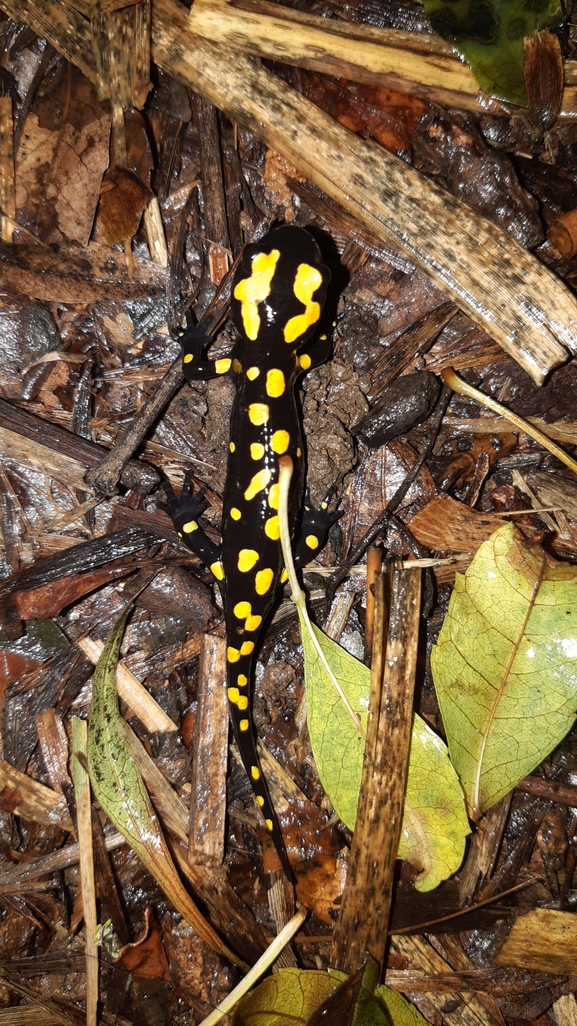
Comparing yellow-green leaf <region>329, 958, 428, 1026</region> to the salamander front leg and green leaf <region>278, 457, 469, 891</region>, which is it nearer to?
green leaf <region>278, 457, 469, 891</region>

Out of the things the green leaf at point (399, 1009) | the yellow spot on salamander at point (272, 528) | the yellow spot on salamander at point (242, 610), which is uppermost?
the yellow spot on salamander at point (272, 528)

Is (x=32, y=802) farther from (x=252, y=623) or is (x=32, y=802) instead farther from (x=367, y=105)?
(x=367, y=105)

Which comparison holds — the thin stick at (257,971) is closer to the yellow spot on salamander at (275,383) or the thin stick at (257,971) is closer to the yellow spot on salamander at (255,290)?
the yellow spot on salamander at (275,383)

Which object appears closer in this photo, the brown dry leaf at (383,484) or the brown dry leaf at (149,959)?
the brown dry leaf at (149,959)

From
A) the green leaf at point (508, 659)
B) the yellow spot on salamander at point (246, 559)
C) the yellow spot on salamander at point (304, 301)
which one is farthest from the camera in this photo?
the yellow spot on salamander at point (246, 559)

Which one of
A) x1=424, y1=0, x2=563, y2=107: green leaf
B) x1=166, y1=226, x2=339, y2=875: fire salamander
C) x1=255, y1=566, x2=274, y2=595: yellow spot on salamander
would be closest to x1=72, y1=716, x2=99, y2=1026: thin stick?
x1=166, y1=226, x2=339, y2=875: fire salamander

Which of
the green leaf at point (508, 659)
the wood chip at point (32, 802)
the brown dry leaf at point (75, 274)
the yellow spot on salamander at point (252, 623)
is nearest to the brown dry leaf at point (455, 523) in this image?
the green leaf at point (508, 659)
